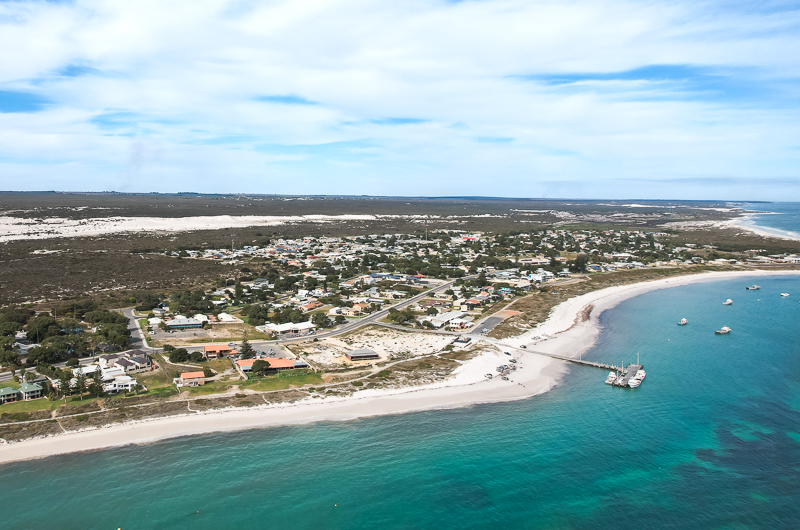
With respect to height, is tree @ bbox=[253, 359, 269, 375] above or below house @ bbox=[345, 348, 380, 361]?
above

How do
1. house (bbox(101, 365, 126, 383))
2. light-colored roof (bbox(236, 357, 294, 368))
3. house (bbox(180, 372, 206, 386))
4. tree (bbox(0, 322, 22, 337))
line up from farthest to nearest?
tree (bbox(0, 322, 22, 337)), light-colored roof (bbox(236, 357, 294, 368)), house (bbox(180, 372, 206, 386)), house (bbox(101, 365, 126, 383))

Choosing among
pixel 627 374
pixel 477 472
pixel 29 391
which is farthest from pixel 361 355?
pixel 29 391

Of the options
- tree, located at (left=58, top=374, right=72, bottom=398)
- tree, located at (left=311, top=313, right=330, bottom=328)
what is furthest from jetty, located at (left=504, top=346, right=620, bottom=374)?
tree, located at (left=58, top=374, right=72, bottom=398)

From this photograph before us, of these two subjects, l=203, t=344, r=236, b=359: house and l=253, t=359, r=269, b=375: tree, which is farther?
l=203, t=344, r=236, b=359: house

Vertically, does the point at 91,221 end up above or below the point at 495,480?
above

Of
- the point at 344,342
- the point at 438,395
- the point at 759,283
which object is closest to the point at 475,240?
the point at 759,283

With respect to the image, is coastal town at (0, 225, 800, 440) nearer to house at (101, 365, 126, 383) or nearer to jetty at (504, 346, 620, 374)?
house at (101, 365, 126, 383)

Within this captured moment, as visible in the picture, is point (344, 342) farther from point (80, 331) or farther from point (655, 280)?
point (655, 280)
